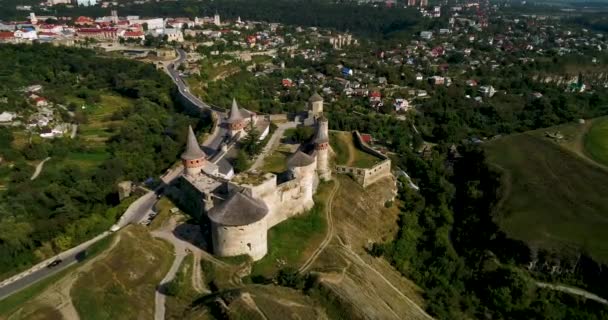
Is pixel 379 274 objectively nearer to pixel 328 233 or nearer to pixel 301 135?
pixel 328 233

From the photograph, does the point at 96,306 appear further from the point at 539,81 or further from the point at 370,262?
the point at 539,81

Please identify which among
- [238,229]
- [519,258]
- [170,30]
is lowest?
[519,258]

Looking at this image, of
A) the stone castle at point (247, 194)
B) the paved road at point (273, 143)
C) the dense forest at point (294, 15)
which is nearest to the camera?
the stone castle at point (247, 194)

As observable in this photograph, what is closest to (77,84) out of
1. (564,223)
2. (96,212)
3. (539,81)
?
(96,212)

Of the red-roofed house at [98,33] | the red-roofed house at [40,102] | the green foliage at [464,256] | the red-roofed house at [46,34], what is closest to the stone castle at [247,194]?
the green foliage at [464,256]

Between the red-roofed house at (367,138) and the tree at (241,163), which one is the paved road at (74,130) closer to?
the tree at (241,163)

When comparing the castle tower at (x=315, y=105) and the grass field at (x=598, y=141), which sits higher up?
the castle tower at (x=315, y=105)
